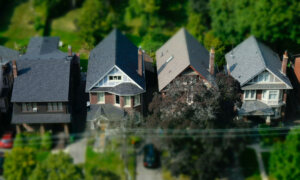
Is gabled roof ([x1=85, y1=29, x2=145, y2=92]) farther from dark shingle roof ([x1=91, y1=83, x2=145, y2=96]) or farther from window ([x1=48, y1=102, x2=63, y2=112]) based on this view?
window ([x1=48, y1=102, x2=63, y2=112])

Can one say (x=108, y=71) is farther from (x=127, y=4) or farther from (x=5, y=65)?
(x=127, y=4)

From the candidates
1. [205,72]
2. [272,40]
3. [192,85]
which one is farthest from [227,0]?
[192,85]

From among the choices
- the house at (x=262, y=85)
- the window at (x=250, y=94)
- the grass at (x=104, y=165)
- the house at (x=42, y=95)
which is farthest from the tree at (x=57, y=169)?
the window at (x=250, y=94)

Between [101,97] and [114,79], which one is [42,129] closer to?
[101,97]

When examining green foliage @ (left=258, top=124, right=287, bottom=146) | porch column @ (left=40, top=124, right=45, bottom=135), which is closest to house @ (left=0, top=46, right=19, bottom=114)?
porch column @ (left=40, top=124, right=45, bottom=135)

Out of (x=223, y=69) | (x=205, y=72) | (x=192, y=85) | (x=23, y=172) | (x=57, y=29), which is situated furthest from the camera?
(x=57, y=29)
